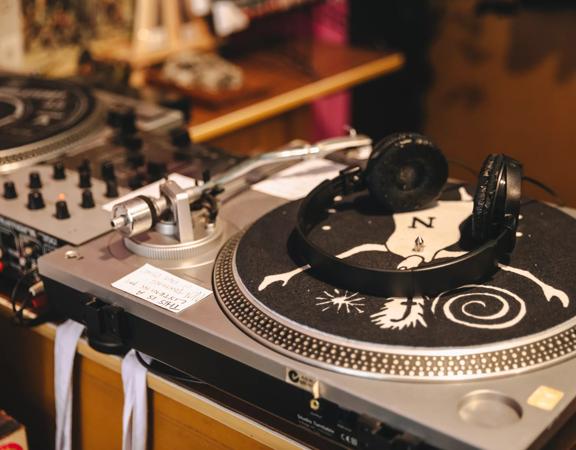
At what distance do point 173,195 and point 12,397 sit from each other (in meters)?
0.51

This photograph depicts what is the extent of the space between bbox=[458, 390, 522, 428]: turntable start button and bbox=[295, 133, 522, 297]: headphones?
0.16 m

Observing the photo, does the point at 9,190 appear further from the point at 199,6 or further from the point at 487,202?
the point at 199,6

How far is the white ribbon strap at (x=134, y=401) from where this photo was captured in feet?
3.33

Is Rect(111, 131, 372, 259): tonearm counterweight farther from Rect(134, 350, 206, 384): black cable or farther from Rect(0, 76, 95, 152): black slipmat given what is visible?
Rect(0, 76, 95, 152): black slipmat

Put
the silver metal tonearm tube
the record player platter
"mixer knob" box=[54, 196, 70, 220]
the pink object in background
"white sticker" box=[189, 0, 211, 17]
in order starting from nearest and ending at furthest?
1. the silver metal tonearm tube
2. "mixer knob" box=[54, 196, 70, 220]
3. the record player platter
4. "white sticker" box=[189, 0, 211, 17]
5. the pink object in background

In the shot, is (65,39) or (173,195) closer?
(173,195)

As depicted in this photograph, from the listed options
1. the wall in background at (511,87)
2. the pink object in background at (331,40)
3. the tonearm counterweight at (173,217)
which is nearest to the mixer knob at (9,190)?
the tonearm counterweight at (173,217)

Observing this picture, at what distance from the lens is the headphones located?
0.88 m

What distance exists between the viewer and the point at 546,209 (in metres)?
1.08

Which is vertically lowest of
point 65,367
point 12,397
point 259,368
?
point 12,397

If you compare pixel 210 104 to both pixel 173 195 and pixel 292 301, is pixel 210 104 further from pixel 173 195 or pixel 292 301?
pixel 292 301

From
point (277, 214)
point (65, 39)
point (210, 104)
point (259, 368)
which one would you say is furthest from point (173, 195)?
point (65, 39)

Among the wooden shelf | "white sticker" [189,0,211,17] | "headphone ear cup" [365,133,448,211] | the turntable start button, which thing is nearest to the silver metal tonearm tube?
"headphone ear cup" [365,133,448,211]

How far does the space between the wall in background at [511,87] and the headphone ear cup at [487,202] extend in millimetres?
1795
